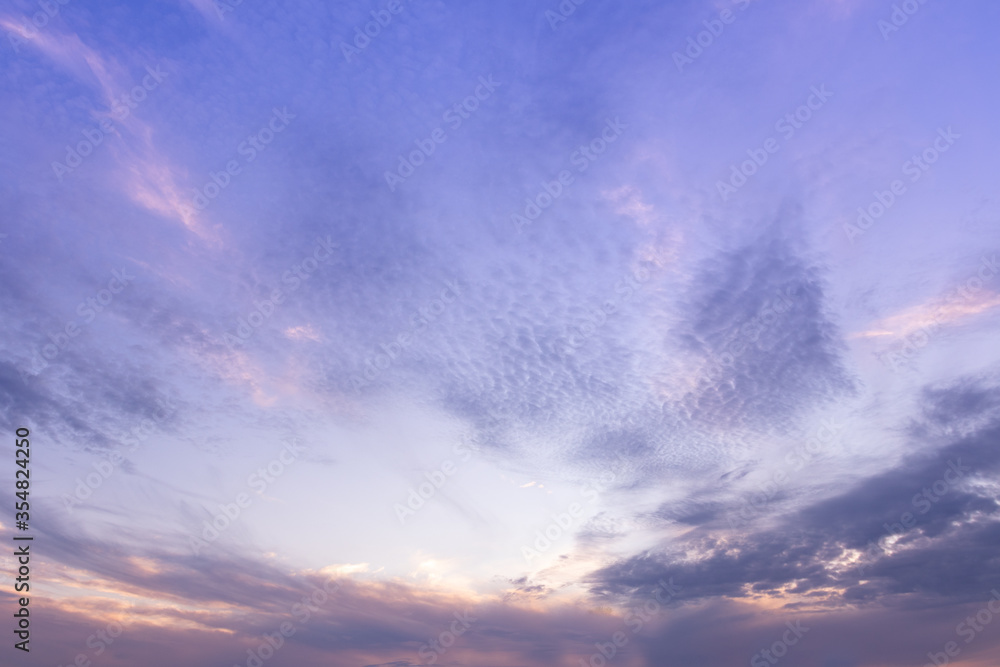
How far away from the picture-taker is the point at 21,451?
48.6 m

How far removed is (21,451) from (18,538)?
752 centimetres

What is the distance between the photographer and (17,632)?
51031 mm

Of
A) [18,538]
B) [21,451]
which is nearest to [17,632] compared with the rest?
[18,538]

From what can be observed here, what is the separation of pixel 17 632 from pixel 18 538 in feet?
28.4

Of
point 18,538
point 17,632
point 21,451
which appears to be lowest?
point 17,632

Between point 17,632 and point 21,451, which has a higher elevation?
point 21,451

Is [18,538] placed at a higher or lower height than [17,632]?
higher

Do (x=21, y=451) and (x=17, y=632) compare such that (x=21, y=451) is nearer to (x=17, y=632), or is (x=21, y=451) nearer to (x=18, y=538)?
(x=18, y=538)

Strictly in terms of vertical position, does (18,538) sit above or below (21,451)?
below

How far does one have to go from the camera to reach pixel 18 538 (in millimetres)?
49625

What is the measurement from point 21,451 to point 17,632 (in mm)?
16180
